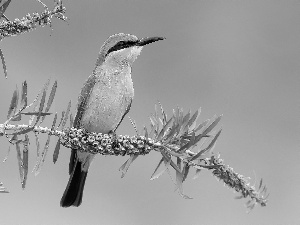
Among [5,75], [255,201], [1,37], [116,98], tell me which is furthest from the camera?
[116,98]

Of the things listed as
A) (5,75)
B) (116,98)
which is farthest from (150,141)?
(116,98)

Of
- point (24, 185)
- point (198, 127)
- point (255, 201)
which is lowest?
point (24, 185)

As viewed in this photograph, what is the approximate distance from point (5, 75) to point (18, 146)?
176 mm

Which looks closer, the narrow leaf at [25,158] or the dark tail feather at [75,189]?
the narrow leaf at [25,158]

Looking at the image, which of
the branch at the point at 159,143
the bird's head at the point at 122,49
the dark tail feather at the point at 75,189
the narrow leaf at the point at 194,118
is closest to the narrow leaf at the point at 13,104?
the branch at the point at 159,143

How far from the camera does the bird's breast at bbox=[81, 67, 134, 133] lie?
6.75 ft

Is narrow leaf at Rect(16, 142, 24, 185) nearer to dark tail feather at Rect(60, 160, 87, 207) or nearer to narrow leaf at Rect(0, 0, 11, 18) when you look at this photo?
narrow leaf at Rect(0, 0, 11, 18)

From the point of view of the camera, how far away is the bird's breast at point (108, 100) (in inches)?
81.0

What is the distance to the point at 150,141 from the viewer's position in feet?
3.58

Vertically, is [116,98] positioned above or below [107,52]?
below

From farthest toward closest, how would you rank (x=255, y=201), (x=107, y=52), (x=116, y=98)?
(x=107, y=52) < (x=116, y=98) < (x=255, y=201)

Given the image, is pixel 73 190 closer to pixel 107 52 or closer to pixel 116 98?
pixel 116 98

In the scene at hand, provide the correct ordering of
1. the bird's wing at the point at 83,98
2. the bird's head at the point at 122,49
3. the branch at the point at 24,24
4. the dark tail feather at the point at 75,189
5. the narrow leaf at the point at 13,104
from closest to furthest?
the branch at the point at 24,24 → the narrow leaf at the point at 13,104 → the bird's head at the point at 122,49 → the bird's wing at the point at 83,98 → the dark tail feather at the point at 75,189

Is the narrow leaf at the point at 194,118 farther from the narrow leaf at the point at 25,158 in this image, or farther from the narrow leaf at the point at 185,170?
the narrow leaf at the point at 25,158
